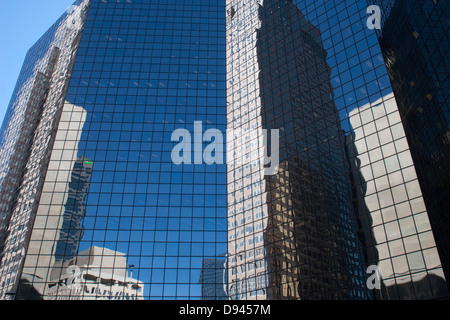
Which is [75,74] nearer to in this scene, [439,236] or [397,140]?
[397,140]

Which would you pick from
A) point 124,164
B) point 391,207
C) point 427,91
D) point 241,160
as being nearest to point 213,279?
point 241,160

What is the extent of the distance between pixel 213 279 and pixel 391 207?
2704 cm

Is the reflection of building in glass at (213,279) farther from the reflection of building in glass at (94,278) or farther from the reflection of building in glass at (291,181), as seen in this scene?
the reflection of building in glass at (94,278)

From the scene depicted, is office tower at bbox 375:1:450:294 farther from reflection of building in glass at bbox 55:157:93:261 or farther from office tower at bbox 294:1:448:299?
reflection of building in glass at bbox 55:157:93:261

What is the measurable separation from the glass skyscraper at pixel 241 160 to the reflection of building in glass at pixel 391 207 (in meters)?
0.15

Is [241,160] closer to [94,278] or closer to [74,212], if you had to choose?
[74,212]

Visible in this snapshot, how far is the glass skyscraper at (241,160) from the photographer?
47.8 meters

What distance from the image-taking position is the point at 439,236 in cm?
4322

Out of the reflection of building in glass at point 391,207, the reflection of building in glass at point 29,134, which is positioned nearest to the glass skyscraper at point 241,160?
the reflection of building in glass at point 391,207

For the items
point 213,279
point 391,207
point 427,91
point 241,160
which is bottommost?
point 213,279

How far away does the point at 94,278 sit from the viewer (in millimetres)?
57469

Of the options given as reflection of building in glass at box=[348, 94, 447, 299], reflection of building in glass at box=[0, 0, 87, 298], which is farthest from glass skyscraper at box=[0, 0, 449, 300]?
reflection of building in glass at box=[0, 0, 87, 298]
